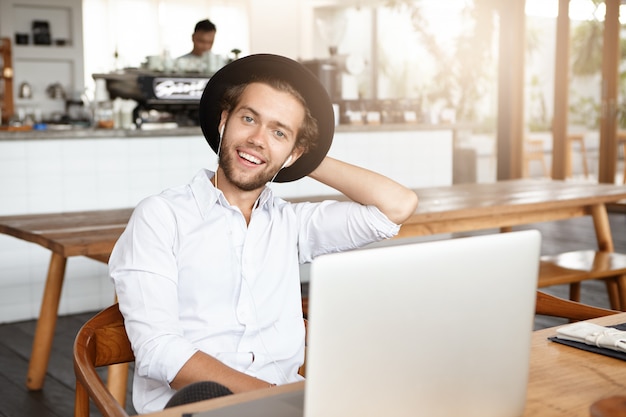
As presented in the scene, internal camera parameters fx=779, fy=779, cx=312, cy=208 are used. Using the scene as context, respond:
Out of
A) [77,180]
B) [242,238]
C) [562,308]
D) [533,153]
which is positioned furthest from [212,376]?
[533,153]

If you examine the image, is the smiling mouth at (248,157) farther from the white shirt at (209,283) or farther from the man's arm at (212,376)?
the man's arm at (212,376)

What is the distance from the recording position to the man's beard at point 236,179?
5.53 feet

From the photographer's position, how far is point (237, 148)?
5.54 ft

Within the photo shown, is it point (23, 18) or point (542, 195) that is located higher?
point (23, 18)

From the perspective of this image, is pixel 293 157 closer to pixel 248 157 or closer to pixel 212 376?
pixel 248 157

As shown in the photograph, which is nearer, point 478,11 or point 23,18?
point 23,18

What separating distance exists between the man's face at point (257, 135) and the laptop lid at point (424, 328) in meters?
0.82

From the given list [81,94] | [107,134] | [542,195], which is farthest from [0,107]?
[542,195]

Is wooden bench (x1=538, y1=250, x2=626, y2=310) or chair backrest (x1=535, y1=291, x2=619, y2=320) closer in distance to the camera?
chair backrest (x1=535, y1=291, x2=619, y2=320)

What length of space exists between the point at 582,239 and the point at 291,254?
5.99m

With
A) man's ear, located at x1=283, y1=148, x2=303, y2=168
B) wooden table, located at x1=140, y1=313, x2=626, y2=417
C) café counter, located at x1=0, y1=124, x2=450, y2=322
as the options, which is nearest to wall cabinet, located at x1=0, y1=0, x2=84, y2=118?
café counter, located at x1=0, y1=124, x2=450, y2=322

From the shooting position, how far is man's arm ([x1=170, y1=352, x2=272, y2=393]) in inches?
56.3

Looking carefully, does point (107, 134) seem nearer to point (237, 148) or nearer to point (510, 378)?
point (237, 148)

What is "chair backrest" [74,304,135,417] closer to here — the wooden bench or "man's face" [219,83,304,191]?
"man's face" [219,83,304,191]
